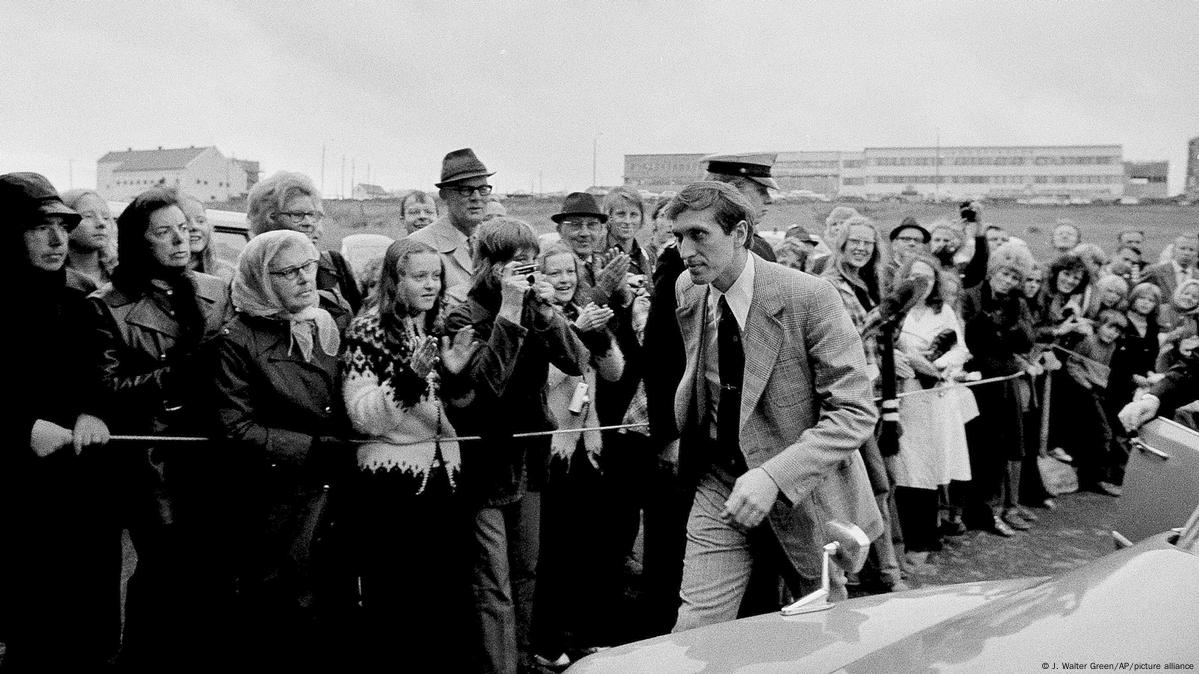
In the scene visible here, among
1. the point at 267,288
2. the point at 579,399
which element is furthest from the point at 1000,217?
the point at 267,288

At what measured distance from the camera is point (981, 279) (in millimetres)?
7664

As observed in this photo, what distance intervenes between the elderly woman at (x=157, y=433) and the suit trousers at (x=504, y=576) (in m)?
1.10

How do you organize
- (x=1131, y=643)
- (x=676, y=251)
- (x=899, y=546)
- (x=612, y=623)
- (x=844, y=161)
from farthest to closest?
1. (x=844, y=161)
2. (x=899, y=546)
3. (x=612, y=623)
4. (x=676, y=251)
5. (x=1131, y=643)

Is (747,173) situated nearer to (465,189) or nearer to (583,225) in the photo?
(583,225)

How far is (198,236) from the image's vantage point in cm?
484

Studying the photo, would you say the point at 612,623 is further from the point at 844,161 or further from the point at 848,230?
the point at 844,161

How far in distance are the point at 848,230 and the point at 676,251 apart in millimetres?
2197

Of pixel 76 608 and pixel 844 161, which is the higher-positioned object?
pixel 844 161

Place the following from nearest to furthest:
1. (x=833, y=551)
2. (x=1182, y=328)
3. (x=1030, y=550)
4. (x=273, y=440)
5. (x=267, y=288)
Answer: (x=833, y=551) → (x=273, y=440) → (x=267, y=288) → (x=1030, y=550) → (x=1182, y=328)

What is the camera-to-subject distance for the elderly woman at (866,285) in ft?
17.6

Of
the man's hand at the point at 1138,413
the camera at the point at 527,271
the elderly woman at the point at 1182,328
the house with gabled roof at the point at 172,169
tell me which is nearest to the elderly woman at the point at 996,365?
the elderly woman at the point at 1182,328

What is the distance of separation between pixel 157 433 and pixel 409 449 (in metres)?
1.11

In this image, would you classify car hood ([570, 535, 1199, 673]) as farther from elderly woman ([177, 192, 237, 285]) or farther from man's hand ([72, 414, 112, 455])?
elderly woman ([177, 192, 237, 285])

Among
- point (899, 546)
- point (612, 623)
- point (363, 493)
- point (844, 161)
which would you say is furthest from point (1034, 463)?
point (844, 161)
